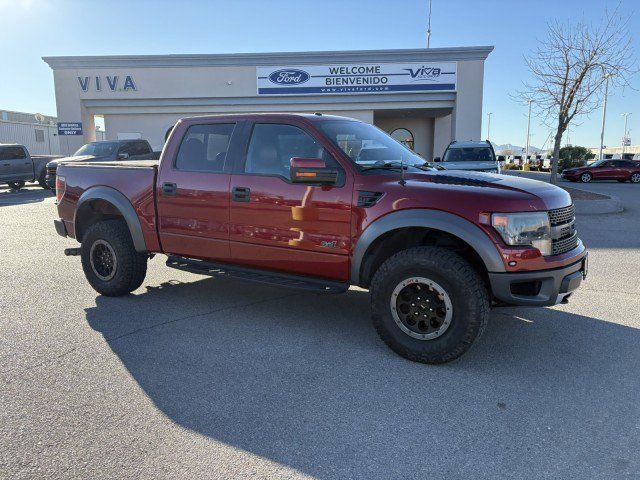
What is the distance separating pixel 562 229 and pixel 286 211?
223 cm

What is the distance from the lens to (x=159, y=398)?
10.7 ft

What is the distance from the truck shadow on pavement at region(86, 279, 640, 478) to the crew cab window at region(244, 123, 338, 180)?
149cm

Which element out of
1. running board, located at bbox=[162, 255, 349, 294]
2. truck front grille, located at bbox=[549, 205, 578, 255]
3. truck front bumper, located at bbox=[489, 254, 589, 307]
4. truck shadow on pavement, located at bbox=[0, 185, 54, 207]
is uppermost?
truck front grille, located at bbox=[549, 205, 578, 255]

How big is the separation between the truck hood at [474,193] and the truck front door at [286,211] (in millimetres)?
448

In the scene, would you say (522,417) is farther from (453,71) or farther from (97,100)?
(97,100)

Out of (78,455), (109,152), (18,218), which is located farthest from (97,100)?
(78,455)

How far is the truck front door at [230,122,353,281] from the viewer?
406 centimetres

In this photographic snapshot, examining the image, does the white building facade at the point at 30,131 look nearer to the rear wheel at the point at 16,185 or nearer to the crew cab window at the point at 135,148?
the rear wheel at the point at 16,185

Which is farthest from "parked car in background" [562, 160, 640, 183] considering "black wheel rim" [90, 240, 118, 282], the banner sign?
"black wheel rim" [90, 240, 118, 282]

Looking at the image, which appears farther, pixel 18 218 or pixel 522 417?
pixel 18 218

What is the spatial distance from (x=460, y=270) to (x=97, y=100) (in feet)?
76.0

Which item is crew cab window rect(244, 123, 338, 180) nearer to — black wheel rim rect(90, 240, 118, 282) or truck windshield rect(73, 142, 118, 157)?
black wheel rim rect(90, 240, 118, 282)

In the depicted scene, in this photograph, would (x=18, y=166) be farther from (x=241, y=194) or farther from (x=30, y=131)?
(x=30, y=131)

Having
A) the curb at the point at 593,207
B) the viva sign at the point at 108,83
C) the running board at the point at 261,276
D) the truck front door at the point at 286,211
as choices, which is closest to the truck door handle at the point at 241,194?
the truck front door at the point at 286,211
